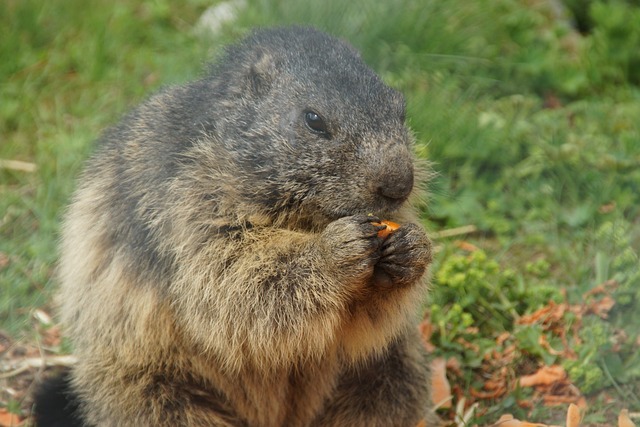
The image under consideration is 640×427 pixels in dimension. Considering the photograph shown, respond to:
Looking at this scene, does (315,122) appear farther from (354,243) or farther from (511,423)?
(511,423)

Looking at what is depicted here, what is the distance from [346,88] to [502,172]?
311 cm

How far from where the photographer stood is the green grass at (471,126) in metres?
5.91

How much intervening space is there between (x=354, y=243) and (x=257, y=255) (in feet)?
1.72

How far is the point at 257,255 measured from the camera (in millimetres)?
4254

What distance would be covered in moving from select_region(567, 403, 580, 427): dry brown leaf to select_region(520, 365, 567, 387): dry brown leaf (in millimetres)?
503

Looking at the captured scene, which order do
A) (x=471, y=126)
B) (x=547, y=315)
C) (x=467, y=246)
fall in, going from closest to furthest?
(x=547, y=315) → (x=467, y=246) → (x=471, y=126)

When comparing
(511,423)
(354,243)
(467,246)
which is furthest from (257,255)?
(467,246)

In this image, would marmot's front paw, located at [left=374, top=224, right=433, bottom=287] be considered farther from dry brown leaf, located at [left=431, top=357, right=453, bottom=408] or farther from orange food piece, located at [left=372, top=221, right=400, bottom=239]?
dry brown leaf, located at [left=431, top=357, right=453, bottom=408]

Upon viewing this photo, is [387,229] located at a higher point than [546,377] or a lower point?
higher

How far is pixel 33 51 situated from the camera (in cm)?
830

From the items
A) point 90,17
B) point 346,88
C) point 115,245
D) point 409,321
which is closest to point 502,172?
point 409,321

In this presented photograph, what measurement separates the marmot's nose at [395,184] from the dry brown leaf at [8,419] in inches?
103

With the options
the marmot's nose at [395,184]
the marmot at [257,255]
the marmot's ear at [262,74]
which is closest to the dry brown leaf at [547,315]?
the marmot at [257,255]

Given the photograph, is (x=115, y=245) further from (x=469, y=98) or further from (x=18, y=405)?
(x=469, y=98)
